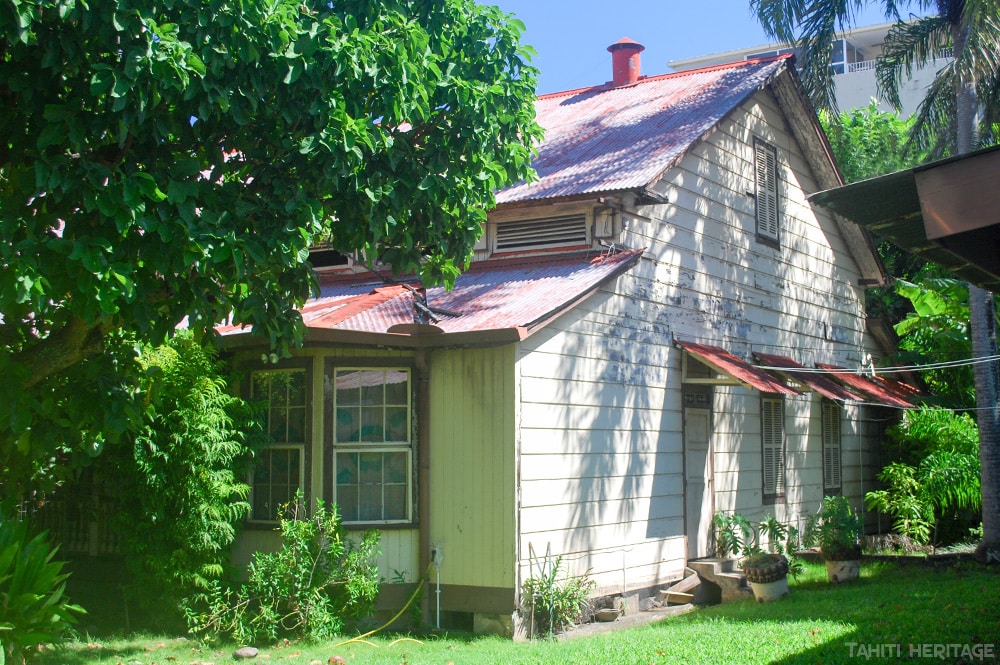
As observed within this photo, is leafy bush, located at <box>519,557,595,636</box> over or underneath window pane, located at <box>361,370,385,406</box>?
underneath

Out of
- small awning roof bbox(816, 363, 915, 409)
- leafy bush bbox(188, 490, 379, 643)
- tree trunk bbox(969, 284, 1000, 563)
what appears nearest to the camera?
leafy bush bbox(188, 490, 379, 643)

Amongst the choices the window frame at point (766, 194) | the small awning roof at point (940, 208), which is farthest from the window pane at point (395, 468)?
the window frame at point (766, 194)

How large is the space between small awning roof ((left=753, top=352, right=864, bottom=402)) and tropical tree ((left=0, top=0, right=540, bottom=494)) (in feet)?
23.1

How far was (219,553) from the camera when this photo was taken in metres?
10.2

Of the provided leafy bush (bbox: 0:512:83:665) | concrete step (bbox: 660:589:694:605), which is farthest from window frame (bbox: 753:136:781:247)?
leafy bush (bbox: 0:512:83:665)

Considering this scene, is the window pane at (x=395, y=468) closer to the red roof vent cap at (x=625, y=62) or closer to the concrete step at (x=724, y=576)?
the concrete step at (x=724, y=576)

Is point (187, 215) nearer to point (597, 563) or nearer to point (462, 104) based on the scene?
point (462, 104)

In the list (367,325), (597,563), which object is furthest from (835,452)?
(367,325)

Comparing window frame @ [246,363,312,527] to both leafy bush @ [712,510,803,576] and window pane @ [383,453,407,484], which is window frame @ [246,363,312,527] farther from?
leafy bush @ [712,510,803,576]

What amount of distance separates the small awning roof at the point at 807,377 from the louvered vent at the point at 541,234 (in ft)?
11.1

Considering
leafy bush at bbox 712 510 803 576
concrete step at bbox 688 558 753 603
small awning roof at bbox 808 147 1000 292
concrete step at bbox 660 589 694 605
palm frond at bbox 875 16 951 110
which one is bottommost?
concrete step at bbox 660 589 694 605

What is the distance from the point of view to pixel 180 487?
9.98 m

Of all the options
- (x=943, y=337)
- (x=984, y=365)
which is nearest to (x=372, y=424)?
(x=984, y=365)

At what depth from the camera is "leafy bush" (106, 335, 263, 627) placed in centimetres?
990
